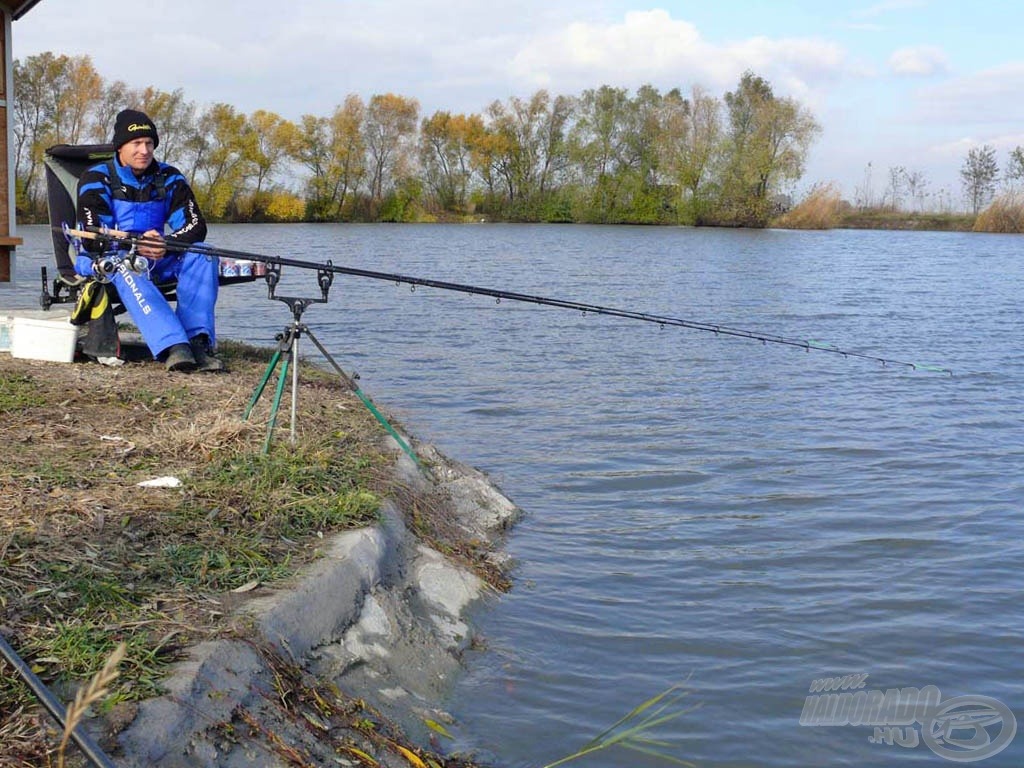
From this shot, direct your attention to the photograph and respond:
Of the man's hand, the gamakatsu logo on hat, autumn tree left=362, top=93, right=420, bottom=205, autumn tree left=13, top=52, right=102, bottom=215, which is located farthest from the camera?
autumn tree left=362, top=93, right=420, bottom=205

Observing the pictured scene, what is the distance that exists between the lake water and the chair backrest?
3.27 m

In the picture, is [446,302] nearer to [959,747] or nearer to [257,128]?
[959,747]

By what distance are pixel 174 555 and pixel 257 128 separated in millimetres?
60311

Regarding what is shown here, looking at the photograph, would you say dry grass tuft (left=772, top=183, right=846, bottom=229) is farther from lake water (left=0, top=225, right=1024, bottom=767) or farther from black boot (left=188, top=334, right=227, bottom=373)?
black boot (left=188, top=334, right=227, bottom=373)

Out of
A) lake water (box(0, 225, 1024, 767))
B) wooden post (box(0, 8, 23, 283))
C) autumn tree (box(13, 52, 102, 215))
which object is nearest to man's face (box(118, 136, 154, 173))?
wooden post (box(0, 8, 23, 283))

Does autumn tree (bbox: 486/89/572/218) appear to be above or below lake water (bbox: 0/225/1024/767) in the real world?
above

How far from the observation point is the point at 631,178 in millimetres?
76375

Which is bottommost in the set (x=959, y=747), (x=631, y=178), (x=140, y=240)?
(x=959, y=747)

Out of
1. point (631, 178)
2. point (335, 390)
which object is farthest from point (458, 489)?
point (631, 178)

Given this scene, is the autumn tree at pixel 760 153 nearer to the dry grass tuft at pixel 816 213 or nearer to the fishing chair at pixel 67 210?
the dry grass tuft at pixel 816 213

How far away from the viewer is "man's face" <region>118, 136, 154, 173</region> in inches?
317

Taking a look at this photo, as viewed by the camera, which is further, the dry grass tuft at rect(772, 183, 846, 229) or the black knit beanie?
the dry grass tuft at rect(772, 183, 846, 229)

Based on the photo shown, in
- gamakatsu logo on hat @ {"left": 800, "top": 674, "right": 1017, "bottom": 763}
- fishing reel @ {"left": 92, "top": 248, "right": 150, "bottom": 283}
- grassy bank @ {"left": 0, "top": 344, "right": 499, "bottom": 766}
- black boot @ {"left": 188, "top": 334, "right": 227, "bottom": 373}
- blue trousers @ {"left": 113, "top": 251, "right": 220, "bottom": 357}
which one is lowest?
gamakatsu logo on hat @ {"left": 800, "top": 674, "right": 1017, "bottom": 763}

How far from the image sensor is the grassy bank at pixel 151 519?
354 cm
